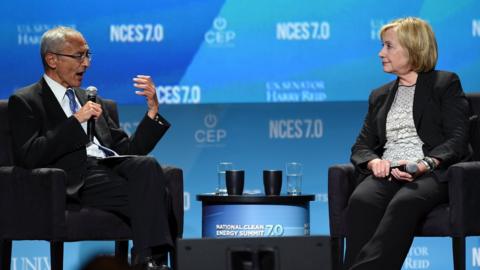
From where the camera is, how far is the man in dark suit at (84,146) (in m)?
4.02

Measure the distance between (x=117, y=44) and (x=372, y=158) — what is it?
6.51 ft

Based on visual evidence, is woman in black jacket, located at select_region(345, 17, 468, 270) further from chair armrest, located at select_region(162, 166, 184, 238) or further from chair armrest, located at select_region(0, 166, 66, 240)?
chair armrest, located at select_region(0, 166, 66, 240)

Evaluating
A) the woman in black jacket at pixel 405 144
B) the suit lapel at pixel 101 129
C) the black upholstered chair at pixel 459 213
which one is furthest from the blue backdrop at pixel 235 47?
the black upholstered chair at pixel 459 213

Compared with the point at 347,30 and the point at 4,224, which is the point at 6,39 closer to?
the point at 4,224

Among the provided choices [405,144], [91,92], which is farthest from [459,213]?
[91,92]

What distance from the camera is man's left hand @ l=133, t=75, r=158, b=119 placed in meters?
4.39

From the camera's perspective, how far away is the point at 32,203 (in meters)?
4.10

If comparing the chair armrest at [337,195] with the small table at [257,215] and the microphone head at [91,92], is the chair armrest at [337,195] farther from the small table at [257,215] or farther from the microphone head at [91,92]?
the microphone head at [91,92]

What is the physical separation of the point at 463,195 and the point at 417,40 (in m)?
0.79

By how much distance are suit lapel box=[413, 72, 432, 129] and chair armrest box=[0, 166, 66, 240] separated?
1.68 metres

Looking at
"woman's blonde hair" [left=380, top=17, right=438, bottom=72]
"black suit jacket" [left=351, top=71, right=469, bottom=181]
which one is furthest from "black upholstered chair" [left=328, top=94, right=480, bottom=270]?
"woman's blonde hair" [left=380, top=17, right=438, bottom=72]

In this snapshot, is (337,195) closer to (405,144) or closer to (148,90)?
(405,144)

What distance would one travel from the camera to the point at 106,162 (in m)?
4.35

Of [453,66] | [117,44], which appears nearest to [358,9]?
[453,66]
